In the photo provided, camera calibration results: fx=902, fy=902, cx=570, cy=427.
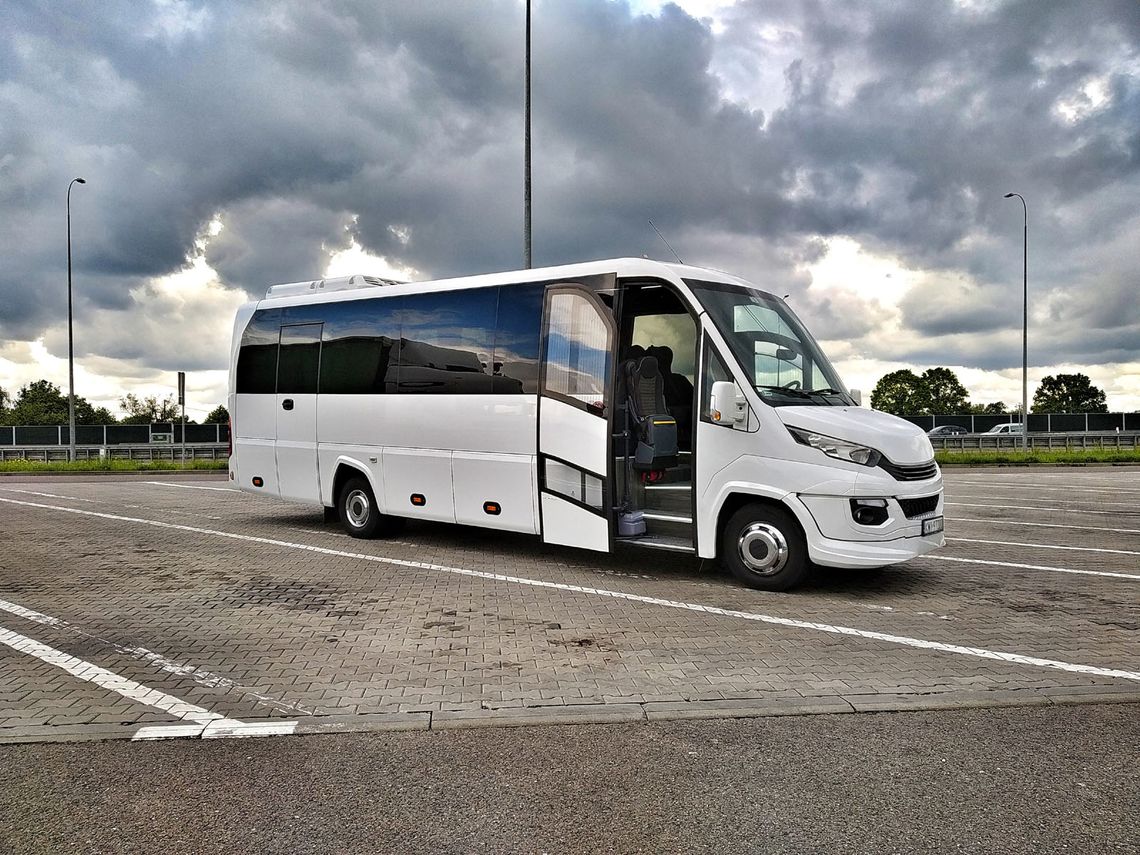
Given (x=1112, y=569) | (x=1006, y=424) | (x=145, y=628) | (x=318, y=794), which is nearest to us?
(x=318, y=794)

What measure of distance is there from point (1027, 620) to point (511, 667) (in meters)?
4.04

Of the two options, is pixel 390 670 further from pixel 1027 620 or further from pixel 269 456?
pixel 269 456

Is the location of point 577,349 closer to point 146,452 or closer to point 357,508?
point 357,508

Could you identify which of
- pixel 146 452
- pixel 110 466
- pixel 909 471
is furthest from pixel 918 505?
pixel 146 452

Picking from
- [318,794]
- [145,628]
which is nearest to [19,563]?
[145,628]

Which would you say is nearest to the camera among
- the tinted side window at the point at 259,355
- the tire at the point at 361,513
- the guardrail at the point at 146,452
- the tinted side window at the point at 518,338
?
the tinted side window at the point at 518,338

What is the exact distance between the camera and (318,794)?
3662 millimetres

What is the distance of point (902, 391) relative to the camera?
102188mm

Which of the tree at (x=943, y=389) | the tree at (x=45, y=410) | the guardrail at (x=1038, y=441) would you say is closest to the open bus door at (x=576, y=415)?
the guardrail at (x=1038, y=441)

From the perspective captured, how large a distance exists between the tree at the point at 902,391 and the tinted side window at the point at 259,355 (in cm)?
9433

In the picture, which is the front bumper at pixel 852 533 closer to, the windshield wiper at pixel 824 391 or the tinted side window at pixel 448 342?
the windshield wiper at pixel 824 391

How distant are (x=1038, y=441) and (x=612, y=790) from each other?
48.0 m

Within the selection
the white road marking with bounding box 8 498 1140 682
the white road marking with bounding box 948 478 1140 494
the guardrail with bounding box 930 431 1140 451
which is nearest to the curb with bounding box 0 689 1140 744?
the white road marking with bounding box 8 498 1140 682

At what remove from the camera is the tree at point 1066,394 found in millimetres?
103625
